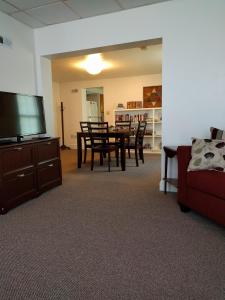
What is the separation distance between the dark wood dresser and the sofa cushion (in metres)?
1.92

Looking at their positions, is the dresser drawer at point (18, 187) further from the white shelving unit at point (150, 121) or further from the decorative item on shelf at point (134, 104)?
the decorative item on shelf at point (134, 104)

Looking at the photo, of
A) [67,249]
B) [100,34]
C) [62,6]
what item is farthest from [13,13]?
[67,249]

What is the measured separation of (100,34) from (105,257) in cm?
289

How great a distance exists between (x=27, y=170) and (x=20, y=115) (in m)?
0.74

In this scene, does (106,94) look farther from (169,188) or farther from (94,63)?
(169,188)

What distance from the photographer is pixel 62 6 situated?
2934 millimetres

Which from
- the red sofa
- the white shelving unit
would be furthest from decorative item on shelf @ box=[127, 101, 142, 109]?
the red sofa

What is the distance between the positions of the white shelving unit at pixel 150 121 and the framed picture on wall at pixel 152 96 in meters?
0.18

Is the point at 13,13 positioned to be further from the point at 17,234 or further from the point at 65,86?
the point at 65,86

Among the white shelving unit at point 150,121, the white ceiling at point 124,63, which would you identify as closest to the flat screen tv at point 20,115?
the white ceiling at point 124,63

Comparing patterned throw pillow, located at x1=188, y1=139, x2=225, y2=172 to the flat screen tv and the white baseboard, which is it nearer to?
the white baseboard

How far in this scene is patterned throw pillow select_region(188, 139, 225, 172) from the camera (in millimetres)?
2139

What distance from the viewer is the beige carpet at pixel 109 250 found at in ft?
4.49

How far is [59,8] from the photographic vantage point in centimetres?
299
